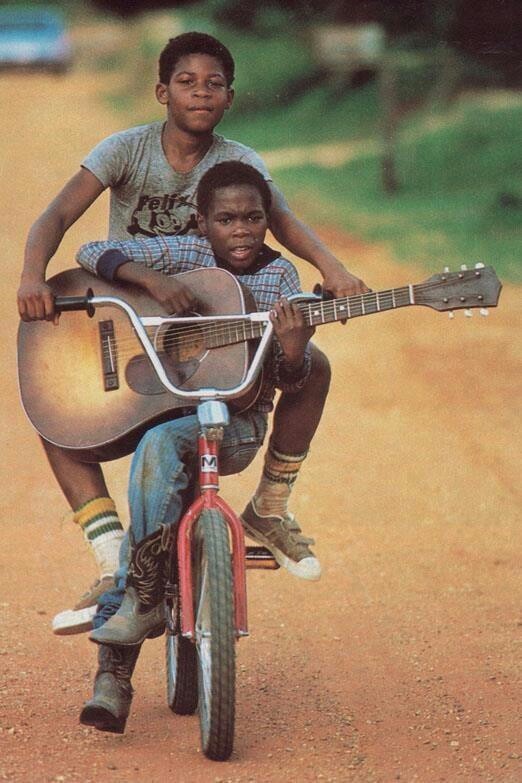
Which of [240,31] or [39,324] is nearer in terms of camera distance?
[39,324]

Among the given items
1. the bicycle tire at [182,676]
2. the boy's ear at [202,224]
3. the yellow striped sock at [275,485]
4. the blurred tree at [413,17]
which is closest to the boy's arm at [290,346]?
the yellow striped sock at [275,485]

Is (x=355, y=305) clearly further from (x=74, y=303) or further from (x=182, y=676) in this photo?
(x=182, y=676)

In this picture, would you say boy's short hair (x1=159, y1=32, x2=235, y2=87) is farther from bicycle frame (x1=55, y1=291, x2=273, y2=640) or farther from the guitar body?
bicycle frame (x1=55, y1=291, x2=273, y2=640)

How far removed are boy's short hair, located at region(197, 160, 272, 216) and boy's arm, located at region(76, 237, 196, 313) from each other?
0.18m

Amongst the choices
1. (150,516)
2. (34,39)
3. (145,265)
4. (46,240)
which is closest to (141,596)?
(150,516)

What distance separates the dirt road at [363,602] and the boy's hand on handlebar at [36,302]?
4.53 feet

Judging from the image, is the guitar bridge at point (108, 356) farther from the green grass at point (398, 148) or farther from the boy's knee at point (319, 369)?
the green grass at point (398, 148)

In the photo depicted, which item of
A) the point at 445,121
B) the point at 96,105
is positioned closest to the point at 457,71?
the point at 445,121

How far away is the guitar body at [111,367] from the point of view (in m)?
4.75

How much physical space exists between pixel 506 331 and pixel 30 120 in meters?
10.1

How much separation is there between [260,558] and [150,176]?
1.33m

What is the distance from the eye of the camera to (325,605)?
23.9ft

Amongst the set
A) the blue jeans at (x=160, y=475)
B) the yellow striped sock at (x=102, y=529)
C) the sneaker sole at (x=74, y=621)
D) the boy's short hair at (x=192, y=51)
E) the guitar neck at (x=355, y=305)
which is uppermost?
the boy's short hair at (x=192, y=51)

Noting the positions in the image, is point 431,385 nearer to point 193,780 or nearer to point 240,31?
point 193,780
